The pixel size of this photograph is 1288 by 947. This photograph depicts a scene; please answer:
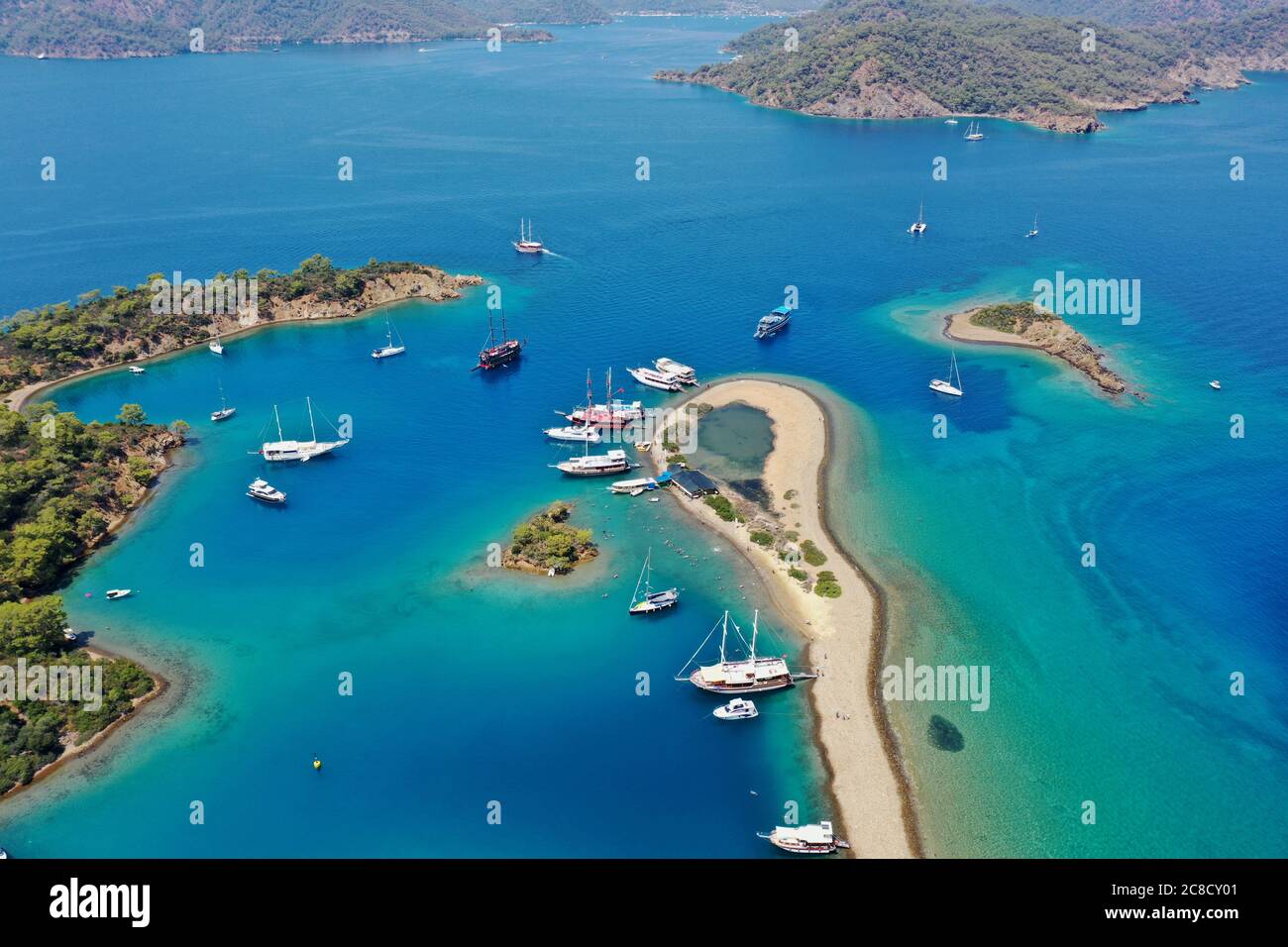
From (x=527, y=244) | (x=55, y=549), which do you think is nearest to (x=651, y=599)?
(x=55, y=549)

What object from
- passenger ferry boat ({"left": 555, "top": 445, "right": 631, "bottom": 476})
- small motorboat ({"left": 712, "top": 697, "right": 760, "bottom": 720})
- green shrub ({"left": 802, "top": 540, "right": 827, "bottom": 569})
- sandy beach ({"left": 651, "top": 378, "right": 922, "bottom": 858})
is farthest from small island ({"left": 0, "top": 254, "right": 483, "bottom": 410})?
small motorboat ({"left": 712, "top": 697, "right": 760, "bottom": 720})

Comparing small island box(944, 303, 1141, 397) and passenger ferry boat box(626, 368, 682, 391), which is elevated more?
small island box(944, 303, 1141, 397)

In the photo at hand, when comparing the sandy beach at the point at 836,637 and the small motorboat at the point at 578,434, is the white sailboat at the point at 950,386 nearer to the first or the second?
the sandy beach at the point at 836,637

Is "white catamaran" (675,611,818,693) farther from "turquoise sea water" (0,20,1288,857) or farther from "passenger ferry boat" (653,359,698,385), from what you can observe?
"passenger ferry boat" (653,359,698,385)

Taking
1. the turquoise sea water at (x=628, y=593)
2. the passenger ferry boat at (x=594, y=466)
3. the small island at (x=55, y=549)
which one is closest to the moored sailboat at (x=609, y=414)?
the turquoise sea water at (x=628, y=593)

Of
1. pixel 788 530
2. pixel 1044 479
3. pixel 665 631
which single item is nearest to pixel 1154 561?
pixel 1044 479

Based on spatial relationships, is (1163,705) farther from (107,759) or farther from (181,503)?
(181,503)
